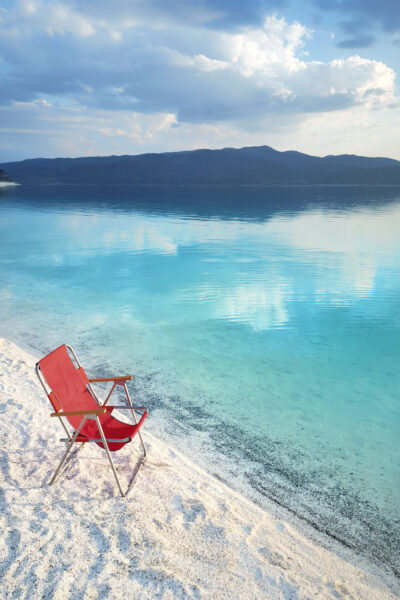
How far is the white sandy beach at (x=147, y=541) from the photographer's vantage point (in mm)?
2990

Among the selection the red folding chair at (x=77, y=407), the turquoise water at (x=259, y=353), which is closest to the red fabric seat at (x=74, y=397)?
the red folding chair at (x=77, y=407)

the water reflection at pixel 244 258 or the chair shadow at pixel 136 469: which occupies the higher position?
the chair shadow at pixel 136 469

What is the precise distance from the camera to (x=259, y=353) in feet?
28.2

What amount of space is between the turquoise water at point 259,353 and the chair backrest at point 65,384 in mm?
1419

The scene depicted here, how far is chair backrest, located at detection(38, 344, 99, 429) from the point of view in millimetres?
4043

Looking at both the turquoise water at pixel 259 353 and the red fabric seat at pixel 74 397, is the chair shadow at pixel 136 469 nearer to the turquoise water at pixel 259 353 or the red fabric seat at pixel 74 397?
the red fabric seat at pixel 74 397

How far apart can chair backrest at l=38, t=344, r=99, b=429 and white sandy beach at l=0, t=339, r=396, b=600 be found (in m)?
0.66

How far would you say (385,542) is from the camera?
153 inches

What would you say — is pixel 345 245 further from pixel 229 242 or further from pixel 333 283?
pixel 333 283

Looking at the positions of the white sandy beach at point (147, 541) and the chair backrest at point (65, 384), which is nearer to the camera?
the white sandy beach at point (147, 541)

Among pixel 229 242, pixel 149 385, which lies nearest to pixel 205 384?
pixel 149 385

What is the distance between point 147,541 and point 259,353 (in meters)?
5.56

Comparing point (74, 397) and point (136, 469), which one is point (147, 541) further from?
point (74, 397)

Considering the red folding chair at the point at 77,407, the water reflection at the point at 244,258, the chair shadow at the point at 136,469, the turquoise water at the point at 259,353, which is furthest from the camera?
the water reflection at the point at 244,258
